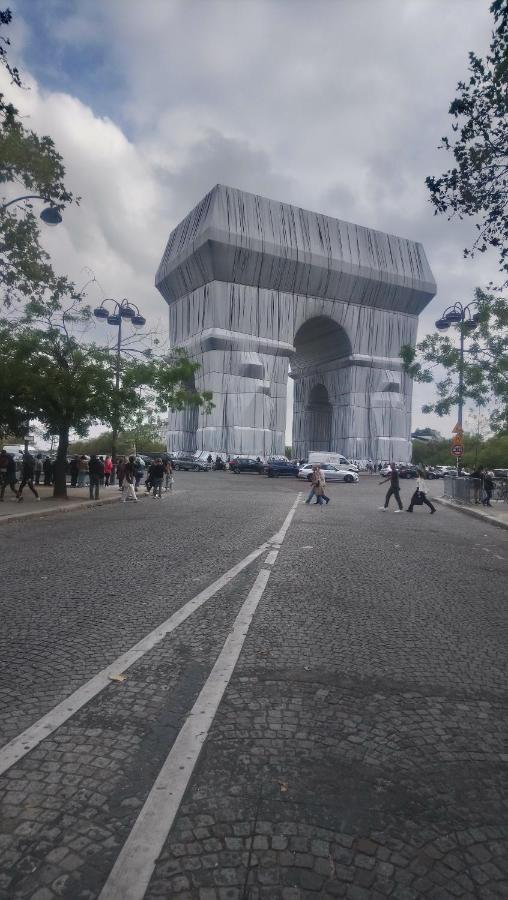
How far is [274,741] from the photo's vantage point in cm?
314

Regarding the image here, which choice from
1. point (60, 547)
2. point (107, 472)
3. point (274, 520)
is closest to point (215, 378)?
point (107, 472)

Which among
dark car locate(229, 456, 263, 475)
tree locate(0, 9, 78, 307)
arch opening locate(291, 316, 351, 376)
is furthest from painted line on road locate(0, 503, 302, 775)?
arch opening locate(291, 316, 351, 376)

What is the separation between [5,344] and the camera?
22.0 meters

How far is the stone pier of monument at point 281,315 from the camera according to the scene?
6219cm

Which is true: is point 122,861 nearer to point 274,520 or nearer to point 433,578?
point 433,578

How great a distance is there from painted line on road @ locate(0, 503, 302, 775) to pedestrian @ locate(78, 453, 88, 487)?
2593 cm

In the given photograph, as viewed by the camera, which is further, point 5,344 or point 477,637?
point 5,344

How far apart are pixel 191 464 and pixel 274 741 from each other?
56384 millimetres

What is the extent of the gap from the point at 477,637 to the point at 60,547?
289 inches

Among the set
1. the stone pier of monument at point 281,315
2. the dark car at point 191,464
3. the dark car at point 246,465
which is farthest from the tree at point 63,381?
the stone pier of monument at point 281,315

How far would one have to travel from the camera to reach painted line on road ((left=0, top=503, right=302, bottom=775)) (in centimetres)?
298

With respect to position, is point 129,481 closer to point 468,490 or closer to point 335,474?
point 468,490

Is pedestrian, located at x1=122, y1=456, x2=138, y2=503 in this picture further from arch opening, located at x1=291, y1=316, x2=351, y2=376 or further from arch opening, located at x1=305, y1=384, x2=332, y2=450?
arch opening, located at x1=305, y1=384, x2=332, y2=450

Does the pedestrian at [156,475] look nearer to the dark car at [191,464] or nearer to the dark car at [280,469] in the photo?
the dark car at [280,469]
